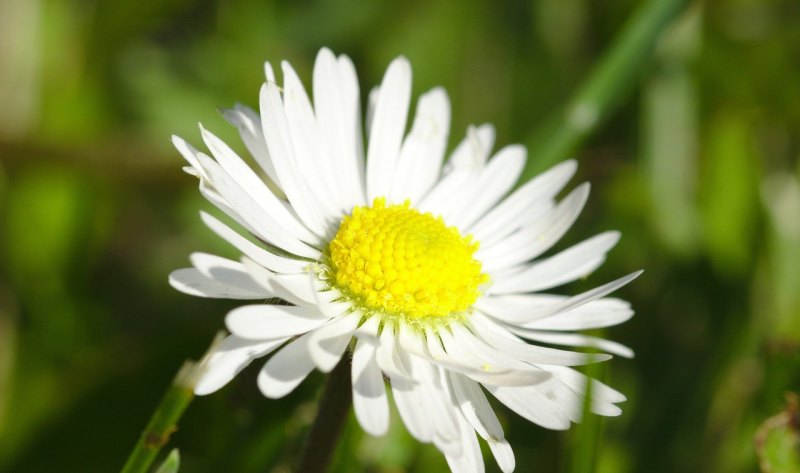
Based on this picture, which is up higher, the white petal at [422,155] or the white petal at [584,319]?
the white petal at [422,155]

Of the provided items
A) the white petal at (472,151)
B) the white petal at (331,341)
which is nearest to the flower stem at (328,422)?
the white petal at (331,341)

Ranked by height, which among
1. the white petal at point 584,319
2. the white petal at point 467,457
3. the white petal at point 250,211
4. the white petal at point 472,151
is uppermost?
the white petal at point 472,151

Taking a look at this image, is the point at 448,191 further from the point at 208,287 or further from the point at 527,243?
the point at 208,287

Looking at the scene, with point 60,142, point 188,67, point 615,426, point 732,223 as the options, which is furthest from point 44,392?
point 732,223

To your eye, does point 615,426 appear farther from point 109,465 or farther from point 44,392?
point 44,392

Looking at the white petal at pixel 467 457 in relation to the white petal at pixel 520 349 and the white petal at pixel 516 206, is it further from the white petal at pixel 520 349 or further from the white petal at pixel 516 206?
the white petal at pixel 516 206

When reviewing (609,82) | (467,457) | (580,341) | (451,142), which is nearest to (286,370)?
(467,457)

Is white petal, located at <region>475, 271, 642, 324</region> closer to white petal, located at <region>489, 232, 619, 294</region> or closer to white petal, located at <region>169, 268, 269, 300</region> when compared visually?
white petal, located at <region>489, 232, 619, 294</region>

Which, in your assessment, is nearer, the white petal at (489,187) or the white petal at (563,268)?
the white petal at (563,268)
